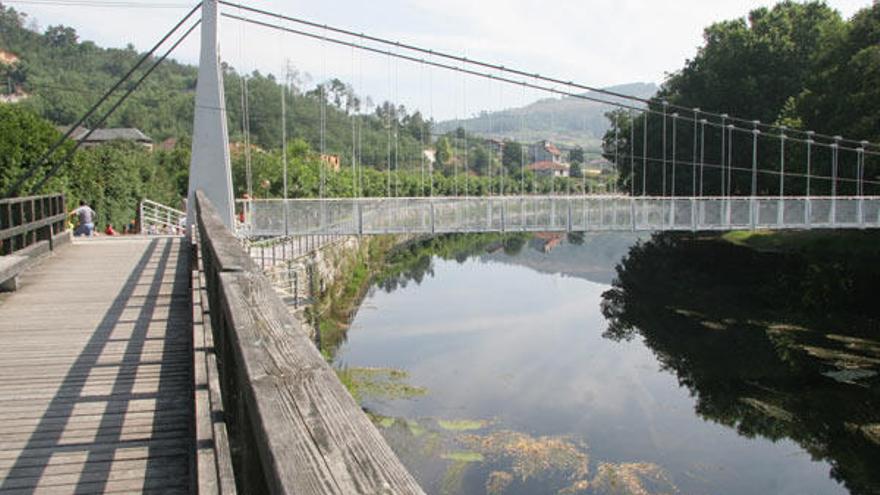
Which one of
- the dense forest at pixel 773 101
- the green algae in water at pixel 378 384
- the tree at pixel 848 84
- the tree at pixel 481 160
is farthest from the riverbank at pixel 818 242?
the tree at pixel 481 160

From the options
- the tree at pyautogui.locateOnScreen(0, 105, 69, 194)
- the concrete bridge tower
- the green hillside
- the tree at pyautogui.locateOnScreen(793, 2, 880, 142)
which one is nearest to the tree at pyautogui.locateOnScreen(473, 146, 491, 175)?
the green hillside

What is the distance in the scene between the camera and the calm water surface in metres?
10.4

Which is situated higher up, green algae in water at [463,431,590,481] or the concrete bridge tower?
the concrete bridge tower

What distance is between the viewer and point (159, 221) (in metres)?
21.0

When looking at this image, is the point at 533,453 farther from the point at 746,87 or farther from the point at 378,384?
the point at 746,87

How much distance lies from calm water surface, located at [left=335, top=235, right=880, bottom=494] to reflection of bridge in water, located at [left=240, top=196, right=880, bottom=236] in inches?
106

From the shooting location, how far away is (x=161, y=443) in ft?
11.3

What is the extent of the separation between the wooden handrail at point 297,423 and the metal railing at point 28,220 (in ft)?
22.0

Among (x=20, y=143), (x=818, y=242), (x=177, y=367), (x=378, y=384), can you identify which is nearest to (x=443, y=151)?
(x=818, y=242)

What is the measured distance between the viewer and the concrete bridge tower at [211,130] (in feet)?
36.8

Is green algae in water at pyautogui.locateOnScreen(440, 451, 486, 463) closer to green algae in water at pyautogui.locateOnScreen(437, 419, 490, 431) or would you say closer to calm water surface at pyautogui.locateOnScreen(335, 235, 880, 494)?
calm water surface at pyautogui.locateOnScreen(335, 235, 880, 494)

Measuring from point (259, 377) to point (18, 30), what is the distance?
12294 centimetres

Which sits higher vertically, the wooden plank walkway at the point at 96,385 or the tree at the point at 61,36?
the tree at the point at 61,36

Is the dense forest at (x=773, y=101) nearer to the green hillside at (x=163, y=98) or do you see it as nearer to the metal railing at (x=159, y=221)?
the green hillside at (x=163, y=98)
